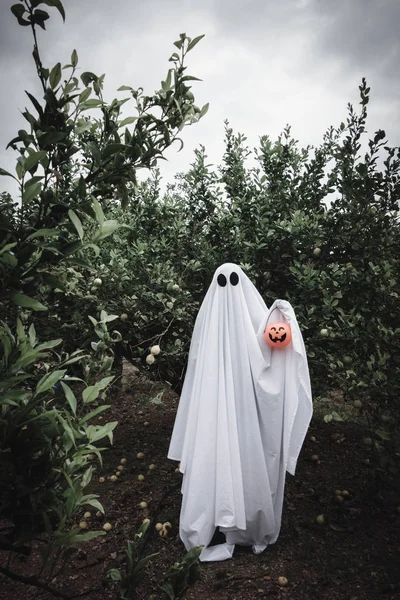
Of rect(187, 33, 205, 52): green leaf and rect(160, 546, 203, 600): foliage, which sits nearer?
rect(160, 546, 203, 600): foliage

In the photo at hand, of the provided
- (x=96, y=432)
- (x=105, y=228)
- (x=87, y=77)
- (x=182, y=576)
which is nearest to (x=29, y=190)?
(x=105, y=228)

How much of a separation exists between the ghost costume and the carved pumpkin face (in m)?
0.05

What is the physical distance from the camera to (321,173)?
4.17 metres

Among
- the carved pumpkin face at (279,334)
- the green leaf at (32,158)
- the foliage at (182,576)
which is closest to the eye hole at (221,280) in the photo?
the carved pumpkin face at (279,334)

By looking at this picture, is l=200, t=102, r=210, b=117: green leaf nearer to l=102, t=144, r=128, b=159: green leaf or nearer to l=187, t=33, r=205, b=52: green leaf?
l=187, t=33, r=205, b=52: green leaf

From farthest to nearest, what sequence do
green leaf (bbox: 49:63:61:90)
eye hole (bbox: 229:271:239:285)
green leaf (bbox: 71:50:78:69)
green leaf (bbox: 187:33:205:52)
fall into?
eye hole (bbox: 229:271:239:285) → green leaf (bbox: 187:33:205:52) → green leaf (bbox: 71:50:78:69) → green leaf (bbox: 49:63:61:90)

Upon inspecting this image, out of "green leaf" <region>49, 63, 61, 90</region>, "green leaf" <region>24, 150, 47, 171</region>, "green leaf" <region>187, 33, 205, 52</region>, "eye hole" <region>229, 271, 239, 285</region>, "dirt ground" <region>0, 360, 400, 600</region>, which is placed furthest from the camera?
"eye hole" <region>229, 271, 239, 285</region>

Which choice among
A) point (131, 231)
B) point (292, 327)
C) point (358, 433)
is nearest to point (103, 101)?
point (292, 327)

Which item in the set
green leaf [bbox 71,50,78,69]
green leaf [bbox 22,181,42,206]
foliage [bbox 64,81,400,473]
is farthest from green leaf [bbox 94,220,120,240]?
foliage [bbox 64,81,400,473]

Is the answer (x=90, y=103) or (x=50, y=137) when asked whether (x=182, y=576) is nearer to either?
(x=50, y=137)

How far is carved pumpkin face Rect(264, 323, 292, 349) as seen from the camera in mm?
2959

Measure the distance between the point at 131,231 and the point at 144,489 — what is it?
8.41 feet

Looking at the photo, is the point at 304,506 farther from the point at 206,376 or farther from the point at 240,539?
the point at 206,376

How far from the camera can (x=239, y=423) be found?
3129 millimetres
